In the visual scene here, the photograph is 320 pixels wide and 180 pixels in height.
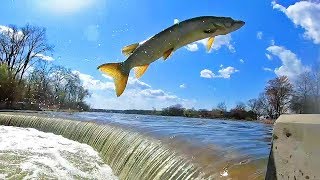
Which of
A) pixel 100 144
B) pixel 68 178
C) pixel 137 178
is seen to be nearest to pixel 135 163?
pixel 137 178

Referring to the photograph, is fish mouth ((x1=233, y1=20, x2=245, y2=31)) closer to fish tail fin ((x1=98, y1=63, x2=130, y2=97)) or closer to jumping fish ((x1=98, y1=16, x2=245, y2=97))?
jumping fish ((x1=98, y1=16, x2=245, y2=97))

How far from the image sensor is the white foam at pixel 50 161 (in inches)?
323

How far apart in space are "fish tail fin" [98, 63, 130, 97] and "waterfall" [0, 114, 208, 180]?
6.70 feet

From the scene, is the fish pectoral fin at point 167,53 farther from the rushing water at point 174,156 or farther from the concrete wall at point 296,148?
the rushing water at point 174,156

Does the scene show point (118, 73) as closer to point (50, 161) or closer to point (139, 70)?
point (139, 70)

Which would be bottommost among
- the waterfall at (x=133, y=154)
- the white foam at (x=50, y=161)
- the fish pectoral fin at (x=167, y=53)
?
the white foam at (x=50, y=161)

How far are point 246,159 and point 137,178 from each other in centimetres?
199

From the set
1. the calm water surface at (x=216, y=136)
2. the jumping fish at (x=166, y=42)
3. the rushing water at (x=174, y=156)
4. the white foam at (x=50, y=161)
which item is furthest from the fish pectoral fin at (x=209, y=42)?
the white foam at (x=50, y=161)

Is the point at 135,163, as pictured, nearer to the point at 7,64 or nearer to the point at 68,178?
the point at 68,178

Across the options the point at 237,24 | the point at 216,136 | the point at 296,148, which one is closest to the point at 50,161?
the point at 216,136

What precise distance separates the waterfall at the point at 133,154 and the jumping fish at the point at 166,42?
205 cm

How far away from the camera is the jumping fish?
338 centimetres

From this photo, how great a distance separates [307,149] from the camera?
2.96 metres

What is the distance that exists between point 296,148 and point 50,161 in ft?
24.3
